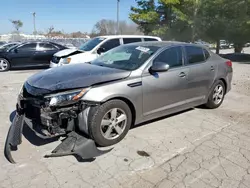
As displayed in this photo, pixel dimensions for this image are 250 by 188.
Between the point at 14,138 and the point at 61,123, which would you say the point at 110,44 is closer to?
the point at 61,123

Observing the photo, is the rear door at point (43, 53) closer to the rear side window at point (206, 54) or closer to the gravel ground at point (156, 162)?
the gravel ground at point (156, 162)

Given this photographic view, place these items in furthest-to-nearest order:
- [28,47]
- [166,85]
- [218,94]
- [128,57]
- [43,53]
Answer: [43,53]
[28,47]
[218,94]
[128,57]
[166,85]

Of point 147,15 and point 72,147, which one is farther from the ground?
point 147,15

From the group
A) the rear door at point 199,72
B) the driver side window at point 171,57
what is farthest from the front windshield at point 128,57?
the rear door at point 199,72

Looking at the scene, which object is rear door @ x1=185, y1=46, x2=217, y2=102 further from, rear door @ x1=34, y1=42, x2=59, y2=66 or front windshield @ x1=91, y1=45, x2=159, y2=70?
rear door @ x1=34, y1=42, x2=59, y2=66

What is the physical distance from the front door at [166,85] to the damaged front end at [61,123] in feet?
3.68

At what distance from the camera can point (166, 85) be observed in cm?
420

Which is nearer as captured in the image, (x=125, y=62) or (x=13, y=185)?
(x=13, y=185)

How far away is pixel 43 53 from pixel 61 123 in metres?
9.29

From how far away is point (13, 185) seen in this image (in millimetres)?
2666

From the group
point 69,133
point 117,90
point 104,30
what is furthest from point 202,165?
point 104,30

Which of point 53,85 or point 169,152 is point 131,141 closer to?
point 169,152

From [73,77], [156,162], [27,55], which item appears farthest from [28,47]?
[156,162]

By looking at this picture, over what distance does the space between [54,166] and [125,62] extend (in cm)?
212
